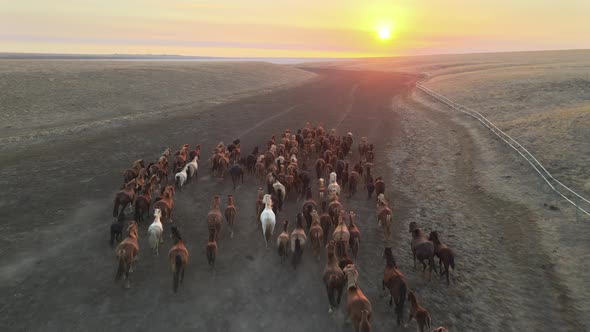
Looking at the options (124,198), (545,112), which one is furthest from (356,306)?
(545,112)

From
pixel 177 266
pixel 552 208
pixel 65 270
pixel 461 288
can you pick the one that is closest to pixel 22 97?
pixel 65 270

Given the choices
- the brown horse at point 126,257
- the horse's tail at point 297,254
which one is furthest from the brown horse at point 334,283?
the brown horse at point 126,257

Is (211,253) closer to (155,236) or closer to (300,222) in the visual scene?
(155,236)

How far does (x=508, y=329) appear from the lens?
888 centimetres

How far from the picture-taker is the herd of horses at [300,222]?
9323mm

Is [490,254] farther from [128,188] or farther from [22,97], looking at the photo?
[22,97]

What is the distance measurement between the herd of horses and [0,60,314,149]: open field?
44.5ft

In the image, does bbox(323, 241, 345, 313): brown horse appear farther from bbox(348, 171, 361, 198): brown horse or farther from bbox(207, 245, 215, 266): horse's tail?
bbox(348, 171, 361, 198): brown horse

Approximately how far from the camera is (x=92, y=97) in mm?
36844

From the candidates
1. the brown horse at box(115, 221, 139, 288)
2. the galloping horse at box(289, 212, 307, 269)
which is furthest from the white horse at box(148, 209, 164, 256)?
the galloping horse at box(289, 212, 307, 269)

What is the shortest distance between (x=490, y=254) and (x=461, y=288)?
2.64 m

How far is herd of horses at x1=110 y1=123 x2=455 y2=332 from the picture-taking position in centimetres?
932

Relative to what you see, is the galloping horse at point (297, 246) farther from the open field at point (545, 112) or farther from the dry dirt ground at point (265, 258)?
the open field at point (545, 112)

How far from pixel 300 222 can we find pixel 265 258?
5.45 ft
